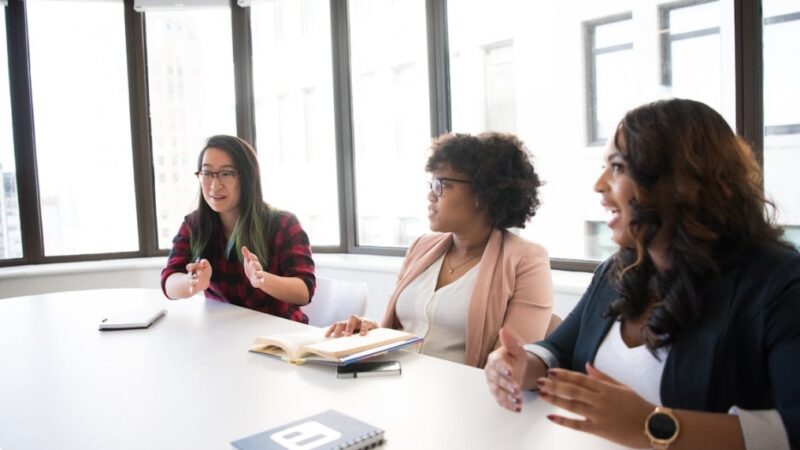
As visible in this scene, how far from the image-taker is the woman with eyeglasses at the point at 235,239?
233cm

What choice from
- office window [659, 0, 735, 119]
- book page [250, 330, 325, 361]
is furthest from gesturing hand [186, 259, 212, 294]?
office window [659, 0, 735, 119]

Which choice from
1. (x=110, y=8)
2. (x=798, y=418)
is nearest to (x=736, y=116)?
(x=798, y=418)

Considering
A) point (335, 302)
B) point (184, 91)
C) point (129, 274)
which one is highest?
point (184, 91)

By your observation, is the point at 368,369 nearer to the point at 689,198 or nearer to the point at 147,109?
the point at 689,198

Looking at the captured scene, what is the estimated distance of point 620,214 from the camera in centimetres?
115

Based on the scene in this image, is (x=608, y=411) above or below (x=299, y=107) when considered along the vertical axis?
below

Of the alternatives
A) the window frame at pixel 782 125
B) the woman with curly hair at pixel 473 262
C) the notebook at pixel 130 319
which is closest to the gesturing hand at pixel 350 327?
the woman with curly hair at pixel 473 262

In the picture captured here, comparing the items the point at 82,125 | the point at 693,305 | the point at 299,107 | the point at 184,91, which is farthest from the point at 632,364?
the point at 82,125

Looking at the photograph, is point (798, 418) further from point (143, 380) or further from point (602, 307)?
point (143, 380)

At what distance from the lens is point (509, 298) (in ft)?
5.82

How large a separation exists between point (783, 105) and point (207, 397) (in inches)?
95.6

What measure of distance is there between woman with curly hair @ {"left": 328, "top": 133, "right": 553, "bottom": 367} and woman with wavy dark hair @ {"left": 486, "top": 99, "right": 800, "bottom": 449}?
0.55m

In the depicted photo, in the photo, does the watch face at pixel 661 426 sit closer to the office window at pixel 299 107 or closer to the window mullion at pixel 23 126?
the office window at pixel 299 107

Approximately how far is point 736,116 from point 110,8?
422 cm
